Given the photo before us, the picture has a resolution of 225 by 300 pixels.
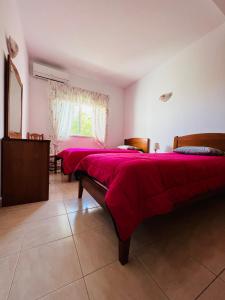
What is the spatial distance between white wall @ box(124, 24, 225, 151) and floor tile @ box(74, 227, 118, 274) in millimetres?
2465

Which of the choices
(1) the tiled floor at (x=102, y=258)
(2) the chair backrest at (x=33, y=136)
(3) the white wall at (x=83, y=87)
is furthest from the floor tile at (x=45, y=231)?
(3) the white wall at (x=83, y=87)

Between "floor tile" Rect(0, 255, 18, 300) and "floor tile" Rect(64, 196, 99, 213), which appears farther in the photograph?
"floor tile" Rect(64, 196, 99, 213)

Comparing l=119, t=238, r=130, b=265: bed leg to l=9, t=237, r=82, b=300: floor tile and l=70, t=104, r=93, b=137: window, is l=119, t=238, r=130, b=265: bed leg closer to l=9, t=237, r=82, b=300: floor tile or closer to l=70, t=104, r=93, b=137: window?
l=9, t=237, r=82, b=300: floor tile

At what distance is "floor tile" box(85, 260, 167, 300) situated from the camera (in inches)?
29.7

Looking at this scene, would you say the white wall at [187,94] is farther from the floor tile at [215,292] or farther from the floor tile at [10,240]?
the floor tile at [10,240]

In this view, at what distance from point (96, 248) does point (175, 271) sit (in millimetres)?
575

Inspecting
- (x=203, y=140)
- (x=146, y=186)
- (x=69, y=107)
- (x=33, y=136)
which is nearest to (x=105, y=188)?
(x=146, y=186)

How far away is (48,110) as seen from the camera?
3.72 m

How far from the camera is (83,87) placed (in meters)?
4.14

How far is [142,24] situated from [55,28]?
154 centimetres

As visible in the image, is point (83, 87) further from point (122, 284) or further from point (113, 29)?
point (122, 284)

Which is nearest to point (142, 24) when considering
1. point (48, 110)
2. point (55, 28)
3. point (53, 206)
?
point (55, 28)

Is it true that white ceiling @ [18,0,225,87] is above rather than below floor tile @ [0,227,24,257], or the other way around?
above

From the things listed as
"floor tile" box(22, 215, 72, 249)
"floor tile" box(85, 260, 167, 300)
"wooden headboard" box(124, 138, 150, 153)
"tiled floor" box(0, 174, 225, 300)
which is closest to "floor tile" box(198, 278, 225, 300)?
"tiled floor" box(0, 174, 225, 300)
